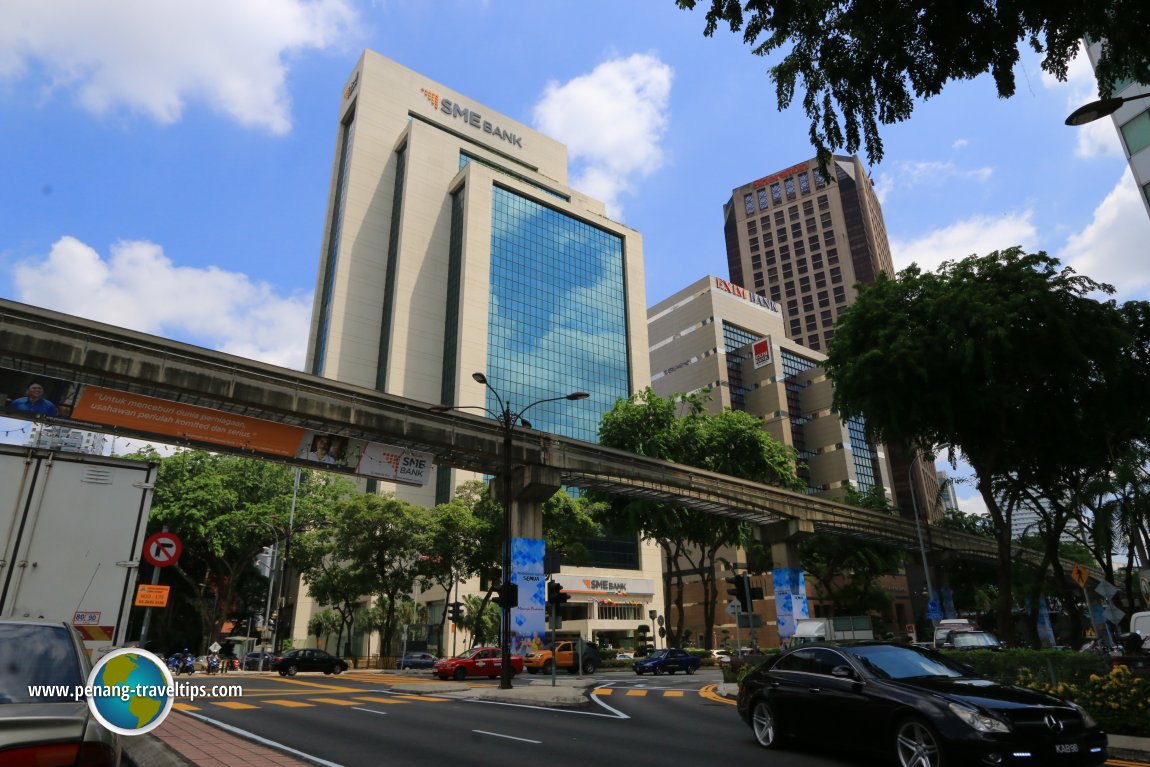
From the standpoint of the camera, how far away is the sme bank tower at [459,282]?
72062 mm

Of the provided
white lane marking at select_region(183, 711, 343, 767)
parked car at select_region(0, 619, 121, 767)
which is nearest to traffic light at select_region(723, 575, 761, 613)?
white lane marking at select_region(183, 711, 343, 767)

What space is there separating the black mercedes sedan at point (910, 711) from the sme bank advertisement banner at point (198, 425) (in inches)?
685

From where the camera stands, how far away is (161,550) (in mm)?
9727

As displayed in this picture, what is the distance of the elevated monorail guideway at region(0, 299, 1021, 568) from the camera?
63.8ft

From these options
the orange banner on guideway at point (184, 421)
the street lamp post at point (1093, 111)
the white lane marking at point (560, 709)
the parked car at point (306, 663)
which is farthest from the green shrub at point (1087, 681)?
Answer: the parked car at point (306, 663)

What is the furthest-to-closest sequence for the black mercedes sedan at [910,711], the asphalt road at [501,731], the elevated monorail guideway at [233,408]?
the elevated monorail guideway at [233,408]
the asphalt road at [501,731]
the black mercedes sedan at [910,711]

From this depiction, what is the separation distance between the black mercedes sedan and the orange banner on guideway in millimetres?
18222

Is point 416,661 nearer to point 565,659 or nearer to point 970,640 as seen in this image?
point 565,659

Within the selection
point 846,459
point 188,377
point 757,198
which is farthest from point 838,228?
point 188,377

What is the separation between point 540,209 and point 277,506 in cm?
5041

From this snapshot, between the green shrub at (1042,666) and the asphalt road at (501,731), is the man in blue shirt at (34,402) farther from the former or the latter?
the green shrub at (1042,666)

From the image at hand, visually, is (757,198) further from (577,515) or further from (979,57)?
(979,57)

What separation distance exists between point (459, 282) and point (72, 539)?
225 ft

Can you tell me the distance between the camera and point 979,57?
24.0ft
